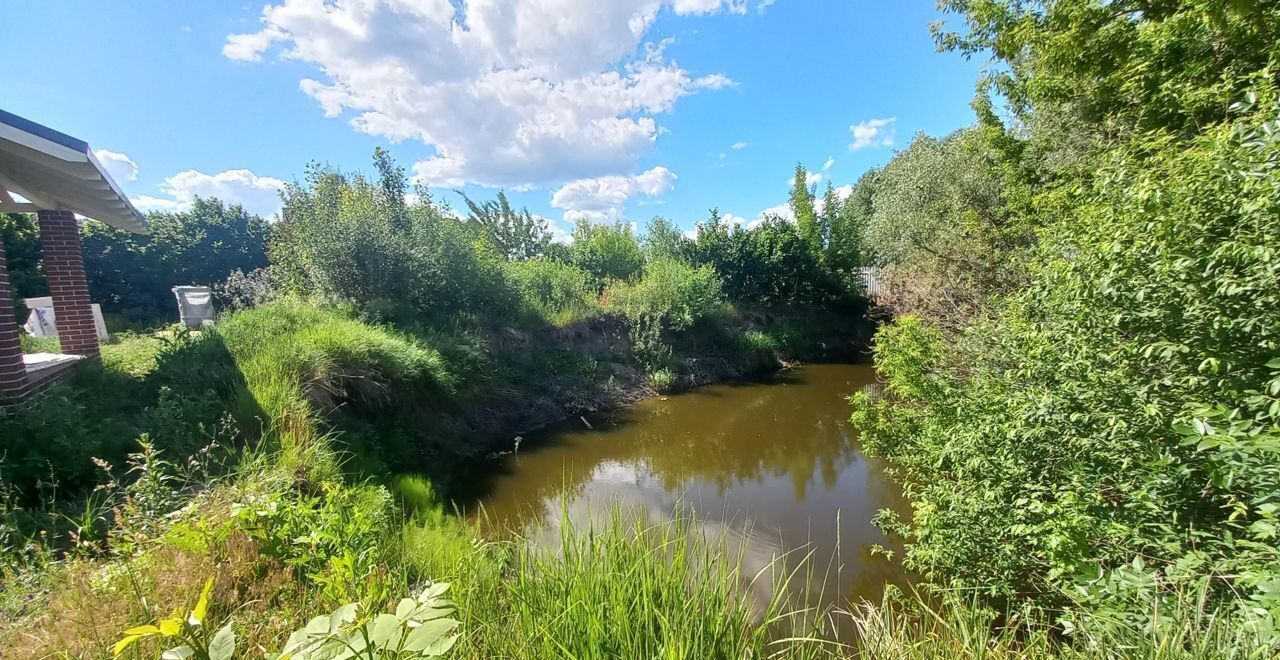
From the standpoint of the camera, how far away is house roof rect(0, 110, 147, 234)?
12.3ft

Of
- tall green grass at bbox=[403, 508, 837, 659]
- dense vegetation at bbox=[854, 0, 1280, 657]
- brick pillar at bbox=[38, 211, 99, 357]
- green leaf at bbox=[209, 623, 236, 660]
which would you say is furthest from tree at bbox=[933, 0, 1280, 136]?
brick pillar at bbox=[38, 211, 99, 357]

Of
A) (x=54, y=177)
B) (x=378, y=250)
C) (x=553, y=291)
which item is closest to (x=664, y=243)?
(x=553, y=291)

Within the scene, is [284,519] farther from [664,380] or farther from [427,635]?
[664,380]

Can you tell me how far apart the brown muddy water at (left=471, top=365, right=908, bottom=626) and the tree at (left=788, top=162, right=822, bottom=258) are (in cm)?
774

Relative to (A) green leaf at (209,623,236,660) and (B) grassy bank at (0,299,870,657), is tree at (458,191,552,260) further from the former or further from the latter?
(A) green leaf at (209,623,236,660)

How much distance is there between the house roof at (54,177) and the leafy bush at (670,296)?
842 cm

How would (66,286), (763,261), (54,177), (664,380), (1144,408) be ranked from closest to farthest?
(1144,408), (54,177), (66,286), (664,380), (763,261)

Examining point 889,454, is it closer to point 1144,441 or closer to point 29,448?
point 1144,441

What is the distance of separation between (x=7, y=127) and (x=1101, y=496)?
7.79m

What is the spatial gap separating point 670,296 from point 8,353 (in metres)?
10.2

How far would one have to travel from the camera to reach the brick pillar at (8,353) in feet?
12.3

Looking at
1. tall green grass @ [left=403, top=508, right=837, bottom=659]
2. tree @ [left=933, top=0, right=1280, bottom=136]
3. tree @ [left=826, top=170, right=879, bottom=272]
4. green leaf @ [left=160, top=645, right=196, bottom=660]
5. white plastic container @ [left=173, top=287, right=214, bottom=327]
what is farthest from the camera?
tree @ [left=826, top=170, right=879, bottom=272]

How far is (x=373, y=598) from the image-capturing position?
1.78 m

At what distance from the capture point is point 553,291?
11172 mm
